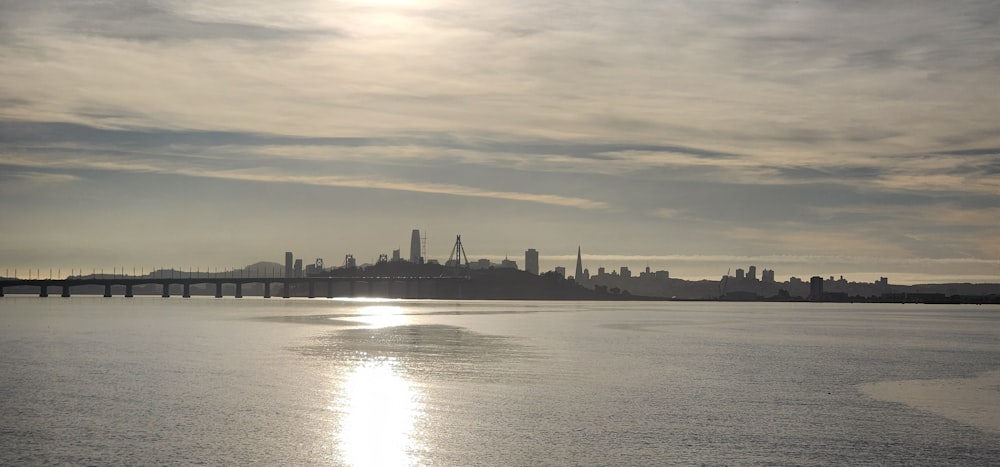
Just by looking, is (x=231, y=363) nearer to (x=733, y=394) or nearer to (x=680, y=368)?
(x=680, y=368)

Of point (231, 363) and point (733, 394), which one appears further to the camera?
point (231, 363)

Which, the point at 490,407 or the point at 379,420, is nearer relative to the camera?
the point at 379,420

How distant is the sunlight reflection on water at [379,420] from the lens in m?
27.7

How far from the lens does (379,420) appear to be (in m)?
34.1

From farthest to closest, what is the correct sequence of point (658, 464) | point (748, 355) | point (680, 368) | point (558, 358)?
point (748, 355), point (558, 358), point (680, 368), point (658, 464)

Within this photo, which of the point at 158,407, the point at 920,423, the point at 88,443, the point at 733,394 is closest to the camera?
the point at 88,443

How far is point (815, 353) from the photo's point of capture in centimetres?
7300

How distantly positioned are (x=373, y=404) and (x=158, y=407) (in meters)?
8.34

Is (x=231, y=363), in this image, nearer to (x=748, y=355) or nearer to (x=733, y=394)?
(x=733, y=394)

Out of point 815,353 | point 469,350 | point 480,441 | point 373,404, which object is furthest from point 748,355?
point 480,441

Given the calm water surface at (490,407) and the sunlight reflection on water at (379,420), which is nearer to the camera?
the sunlight reflection on water at (379,420)

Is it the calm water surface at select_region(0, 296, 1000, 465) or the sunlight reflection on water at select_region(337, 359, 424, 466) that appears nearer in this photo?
the sunlight reflection on water at select_region(337, 359, 424, 466)

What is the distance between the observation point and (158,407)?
3766 cm

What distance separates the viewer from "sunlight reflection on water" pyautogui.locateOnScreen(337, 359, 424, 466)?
27.7 m
